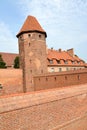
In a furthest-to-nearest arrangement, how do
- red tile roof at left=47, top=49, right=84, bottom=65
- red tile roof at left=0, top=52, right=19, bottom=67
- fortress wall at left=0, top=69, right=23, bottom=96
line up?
red tile roof at left=0, top=52, right=19, bottom=67 < red tile roof at left=47, top=49, right=84, bottom=65 < fortress wall at left=0, top=69, right=23, bottom=96

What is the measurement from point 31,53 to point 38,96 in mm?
10034

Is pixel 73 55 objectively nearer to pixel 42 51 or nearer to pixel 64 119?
pixel 42 51

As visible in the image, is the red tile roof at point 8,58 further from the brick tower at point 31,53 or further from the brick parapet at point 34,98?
the brick parapet at point 34,98

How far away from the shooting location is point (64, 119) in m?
11.6

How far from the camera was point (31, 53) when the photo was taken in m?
19.8

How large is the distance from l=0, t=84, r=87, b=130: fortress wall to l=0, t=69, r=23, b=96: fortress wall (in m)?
7.45

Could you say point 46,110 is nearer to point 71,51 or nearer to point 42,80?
point 42,80

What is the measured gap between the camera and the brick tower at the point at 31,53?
19.7 metres

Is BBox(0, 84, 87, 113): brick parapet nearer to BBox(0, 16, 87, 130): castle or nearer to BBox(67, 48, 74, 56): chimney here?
BBox(0, 16, 87, 130): castle

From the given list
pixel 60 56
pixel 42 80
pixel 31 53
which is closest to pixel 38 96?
pixel 42 80

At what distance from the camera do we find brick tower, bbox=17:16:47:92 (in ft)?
64.6

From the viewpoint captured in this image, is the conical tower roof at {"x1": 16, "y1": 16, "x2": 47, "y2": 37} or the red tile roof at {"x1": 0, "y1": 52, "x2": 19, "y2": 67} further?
the red tile roof at {"x1": 0, "y1": 52, "x2": 19, "y2": 67}

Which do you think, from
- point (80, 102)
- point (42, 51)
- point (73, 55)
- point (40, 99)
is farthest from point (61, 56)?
point (40, 99)

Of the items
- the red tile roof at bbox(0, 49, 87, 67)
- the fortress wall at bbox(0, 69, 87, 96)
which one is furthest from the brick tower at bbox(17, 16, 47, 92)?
the red tile roof at bbox(0, 49, 87, 67)
